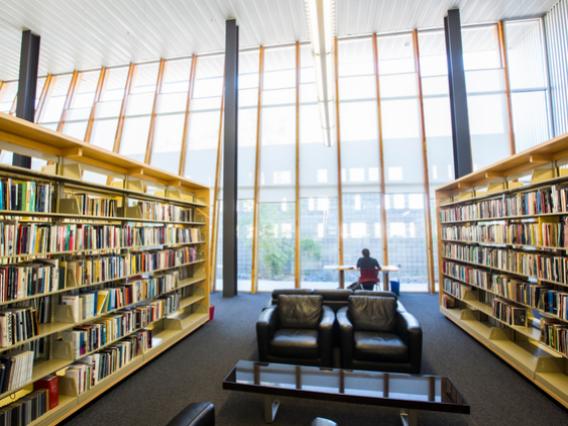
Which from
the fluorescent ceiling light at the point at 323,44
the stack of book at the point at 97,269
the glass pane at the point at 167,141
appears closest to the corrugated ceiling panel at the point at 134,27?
the glass pane at the point at 167,141

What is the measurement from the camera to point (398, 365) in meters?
2.92

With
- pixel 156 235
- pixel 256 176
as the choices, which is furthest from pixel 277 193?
pixel 156 235

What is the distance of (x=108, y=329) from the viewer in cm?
282

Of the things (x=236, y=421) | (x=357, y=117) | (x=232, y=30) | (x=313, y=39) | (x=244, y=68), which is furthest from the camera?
(x=244, y=68)

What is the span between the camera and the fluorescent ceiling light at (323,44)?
9.43ft

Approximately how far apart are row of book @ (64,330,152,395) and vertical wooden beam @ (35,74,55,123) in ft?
28.3

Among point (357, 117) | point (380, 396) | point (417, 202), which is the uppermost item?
point (357, 117)

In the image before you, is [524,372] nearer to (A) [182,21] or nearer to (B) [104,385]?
(B) [104,385]

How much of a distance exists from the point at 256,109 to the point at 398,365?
6.59 m

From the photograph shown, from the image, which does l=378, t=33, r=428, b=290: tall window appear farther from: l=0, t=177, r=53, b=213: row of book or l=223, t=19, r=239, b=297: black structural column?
l=0, t=177, r=53, b=213: row of book

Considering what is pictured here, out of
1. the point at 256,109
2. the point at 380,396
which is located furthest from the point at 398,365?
the point at 256,109

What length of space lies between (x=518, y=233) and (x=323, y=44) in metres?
3.43

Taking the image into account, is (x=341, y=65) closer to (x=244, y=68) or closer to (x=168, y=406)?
(x=244, y=68)

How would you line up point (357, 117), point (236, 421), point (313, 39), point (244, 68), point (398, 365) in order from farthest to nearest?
1. point (244, 68)
2. point (357, 117)
3. point (313, 39)
4. point (398, 365)
5. point (236, 421)
